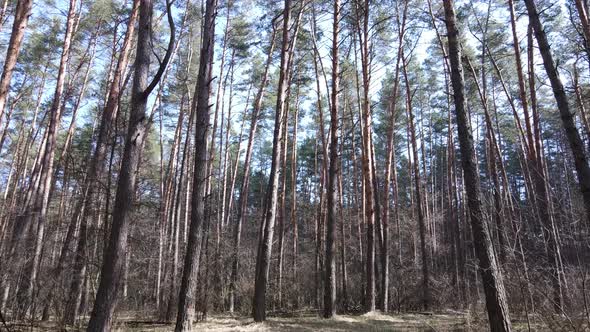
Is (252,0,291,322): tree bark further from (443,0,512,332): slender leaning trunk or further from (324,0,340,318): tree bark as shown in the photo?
(443,0,512,332): slender leaning trunk

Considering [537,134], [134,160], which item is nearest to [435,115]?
[537,134]

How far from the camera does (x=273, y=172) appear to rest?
32.9ft

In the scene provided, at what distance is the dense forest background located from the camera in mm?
6129

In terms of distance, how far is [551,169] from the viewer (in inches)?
1344

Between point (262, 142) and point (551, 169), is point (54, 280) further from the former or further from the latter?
point (551, 169)

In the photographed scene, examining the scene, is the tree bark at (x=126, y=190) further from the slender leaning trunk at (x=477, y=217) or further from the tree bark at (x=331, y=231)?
the tree bark at (x=331, y=231)

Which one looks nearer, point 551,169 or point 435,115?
point 435,115

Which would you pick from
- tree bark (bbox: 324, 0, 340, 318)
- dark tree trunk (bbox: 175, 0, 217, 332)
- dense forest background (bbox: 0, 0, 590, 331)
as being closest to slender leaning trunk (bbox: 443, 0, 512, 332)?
dense forest background (bbox: 0, 0, 590, 331)

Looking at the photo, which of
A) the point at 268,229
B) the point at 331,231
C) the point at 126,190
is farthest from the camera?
the point at 331,231

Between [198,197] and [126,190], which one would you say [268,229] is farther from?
[126,190]

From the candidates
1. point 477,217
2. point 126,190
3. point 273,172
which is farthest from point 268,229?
point 477,217

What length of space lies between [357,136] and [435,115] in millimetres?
6065

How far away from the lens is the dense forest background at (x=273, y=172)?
6.13 meters

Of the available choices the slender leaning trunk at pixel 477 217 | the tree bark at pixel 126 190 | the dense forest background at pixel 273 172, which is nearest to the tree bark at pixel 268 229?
the dense forest background at pixel 273 172
